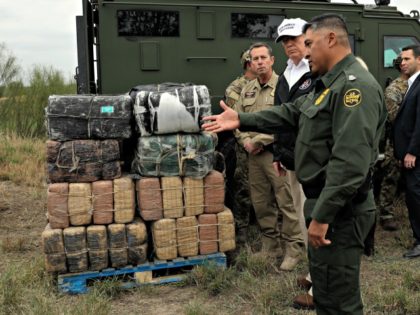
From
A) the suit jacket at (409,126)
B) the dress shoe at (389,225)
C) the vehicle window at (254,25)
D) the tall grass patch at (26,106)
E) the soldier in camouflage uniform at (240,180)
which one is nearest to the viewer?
the suit jacket at (409,126)

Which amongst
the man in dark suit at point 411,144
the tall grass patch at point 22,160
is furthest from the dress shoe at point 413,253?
the tall grass patch at point 22,160

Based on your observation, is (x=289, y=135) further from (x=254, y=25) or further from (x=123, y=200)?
(x=254, y=25)

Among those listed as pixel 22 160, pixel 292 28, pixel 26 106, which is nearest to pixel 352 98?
pixel 292 28

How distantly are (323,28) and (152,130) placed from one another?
1.78 m

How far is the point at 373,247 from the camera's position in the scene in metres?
4.47

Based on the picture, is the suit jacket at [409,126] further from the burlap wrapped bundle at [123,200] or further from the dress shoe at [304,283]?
the burlap wrapped bundle at [123,200]

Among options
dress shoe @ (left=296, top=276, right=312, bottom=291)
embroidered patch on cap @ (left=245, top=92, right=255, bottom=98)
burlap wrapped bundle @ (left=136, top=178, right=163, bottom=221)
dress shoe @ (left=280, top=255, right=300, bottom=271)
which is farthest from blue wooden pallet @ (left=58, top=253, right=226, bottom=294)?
embroidered patch on cap @ (left=245, top=92, right=255, bottom=98)

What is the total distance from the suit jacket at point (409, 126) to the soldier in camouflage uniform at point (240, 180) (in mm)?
1442

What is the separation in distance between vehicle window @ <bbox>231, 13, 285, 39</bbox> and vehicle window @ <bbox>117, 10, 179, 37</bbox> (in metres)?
0.67

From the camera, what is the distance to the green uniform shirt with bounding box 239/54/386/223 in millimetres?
2012

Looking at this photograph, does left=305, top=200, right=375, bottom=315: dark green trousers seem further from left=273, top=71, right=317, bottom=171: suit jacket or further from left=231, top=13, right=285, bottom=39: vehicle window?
left=231, top=13, right=285, bottom=39: vehicle window

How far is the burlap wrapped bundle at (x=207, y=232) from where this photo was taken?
12.6 ft

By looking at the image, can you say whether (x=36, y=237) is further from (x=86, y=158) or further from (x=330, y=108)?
(x=330, y=108)

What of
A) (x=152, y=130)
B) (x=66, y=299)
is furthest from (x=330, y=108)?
(x=66, y=299)
